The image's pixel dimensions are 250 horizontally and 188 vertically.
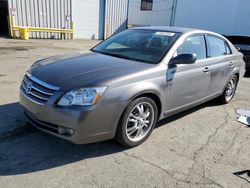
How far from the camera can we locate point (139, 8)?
98.9 feet

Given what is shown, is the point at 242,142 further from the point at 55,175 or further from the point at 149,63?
the point at 55,175

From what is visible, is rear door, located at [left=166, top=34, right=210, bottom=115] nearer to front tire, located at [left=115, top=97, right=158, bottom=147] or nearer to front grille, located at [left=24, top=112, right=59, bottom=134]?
front tire, located at [left=115, top=97, right=158, bottom=147]

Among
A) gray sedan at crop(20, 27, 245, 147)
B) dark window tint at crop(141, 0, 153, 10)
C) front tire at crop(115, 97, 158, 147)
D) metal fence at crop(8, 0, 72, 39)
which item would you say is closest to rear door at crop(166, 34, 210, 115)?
gray sedan at crop(20, 27, 245, 147)

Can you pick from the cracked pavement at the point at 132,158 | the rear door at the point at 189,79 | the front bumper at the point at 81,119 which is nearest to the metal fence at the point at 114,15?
the rear door at the point at 189,79

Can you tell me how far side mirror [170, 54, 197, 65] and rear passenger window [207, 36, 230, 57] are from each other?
1.19m

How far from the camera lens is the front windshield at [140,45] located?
150 inches

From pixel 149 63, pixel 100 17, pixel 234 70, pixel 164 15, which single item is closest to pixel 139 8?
pixel 164 15

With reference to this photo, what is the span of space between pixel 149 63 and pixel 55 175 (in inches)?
76.7

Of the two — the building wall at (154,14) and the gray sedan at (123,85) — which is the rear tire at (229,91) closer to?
the gray sedan at (123,85)

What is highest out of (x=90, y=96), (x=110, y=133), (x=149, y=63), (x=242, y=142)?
(x=149, y=63)

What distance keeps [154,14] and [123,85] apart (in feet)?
87.1

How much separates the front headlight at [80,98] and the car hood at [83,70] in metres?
0.07

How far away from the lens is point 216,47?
16.2 feet

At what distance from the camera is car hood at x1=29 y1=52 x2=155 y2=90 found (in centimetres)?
297
